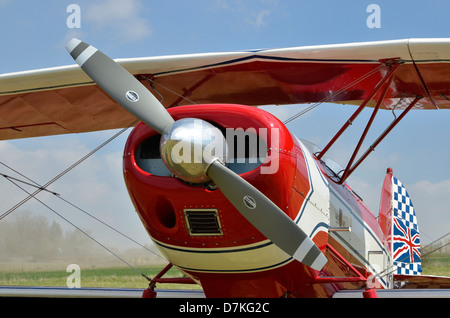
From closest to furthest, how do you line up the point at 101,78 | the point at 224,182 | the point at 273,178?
the point at 224,182, the point at 273,178, the point at 101,78

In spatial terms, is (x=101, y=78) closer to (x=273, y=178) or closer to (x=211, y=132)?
(x=211, y=132)

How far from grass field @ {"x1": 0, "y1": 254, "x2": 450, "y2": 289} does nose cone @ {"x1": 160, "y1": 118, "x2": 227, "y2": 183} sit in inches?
443

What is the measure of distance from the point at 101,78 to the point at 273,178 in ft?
5.59

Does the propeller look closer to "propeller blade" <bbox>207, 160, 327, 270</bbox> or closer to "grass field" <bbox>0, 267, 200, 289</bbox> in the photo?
"propeller blade" <bbox>207, 160, 327, 270</bbox>

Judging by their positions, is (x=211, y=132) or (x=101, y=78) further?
(x=101, y=78)

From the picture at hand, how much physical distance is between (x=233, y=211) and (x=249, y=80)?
279 cm

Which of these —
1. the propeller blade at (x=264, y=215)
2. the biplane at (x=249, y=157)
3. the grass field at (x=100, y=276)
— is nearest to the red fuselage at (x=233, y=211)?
the biplane at (x=249, y=157)

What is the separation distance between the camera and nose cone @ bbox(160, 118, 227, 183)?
4117mm

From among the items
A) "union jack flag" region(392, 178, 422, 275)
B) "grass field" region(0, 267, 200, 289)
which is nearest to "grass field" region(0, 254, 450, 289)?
"grass field" region(0, 267, 200, 289)

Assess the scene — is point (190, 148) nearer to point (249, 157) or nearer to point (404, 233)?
point (249, 157)

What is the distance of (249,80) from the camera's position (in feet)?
22.7

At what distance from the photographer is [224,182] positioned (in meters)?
4.25
